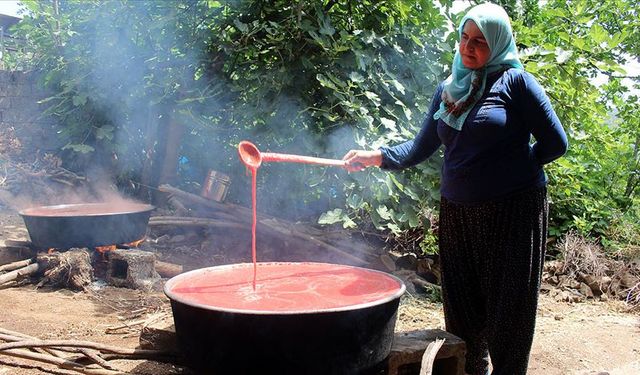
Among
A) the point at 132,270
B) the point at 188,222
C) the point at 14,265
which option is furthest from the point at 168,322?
the point at 188,222

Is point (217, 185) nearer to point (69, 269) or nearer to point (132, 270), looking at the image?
point (132, 270)

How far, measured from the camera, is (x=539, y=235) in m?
2.16

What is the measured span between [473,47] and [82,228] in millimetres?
3578

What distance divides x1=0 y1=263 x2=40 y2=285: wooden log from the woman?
147 inches

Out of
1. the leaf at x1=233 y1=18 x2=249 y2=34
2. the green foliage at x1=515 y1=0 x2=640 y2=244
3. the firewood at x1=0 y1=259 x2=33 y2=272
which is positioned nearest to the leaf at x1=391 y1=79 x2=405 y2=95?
the green foliage at x1=515 y1=0 x2=640 y2=244

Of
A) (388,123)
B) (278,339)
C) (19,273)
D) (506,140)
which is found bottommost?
(19,273)

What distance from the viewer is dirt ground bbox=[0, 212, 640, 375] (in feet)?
10.6

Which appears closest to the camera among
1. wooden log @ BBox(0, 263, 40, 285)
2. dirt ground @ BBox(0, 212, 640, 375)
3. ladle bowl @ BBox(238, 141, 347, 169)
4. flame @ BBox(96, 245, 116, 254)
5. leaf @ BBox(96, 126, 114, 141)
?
ladle bowl @ BBox(238, 141, 347, 169)

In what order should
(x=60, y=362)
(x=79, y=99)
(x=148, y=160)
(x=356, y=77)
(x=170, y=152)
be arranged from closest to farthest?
(x=60, y=362), (x=356, y=77), (x=79, y=99), (x=170, y=152), (x=148, y=160)

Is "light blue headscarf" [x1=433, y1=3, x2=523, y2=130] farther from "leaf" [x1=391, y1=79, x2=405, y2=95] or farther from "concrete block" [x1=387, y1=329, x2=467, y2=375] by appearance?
"leaf" [x1=391, y1=79, x2=405, y2=95]

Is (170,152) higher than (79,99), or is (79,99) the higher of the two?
(79,99)

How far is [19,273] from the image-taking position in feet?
14.3

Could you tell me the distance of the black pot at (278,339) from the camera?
5.66ft

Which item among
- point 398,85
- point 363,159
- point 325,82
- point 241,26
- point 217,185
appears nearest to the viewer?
point 363,159
